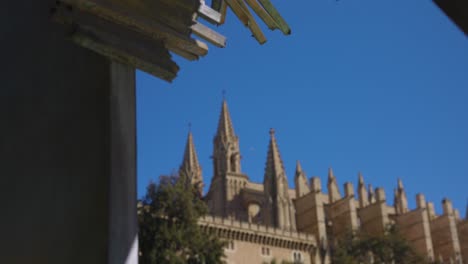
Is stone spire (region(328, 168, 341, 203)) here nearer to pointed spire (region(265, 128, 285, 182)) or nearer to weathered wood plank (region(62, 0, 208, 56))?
pointed spire (region(265, 128, 285, 182))

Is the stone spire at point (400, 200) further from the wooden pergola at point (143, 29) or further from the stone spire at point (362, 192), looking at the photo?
the wooden pergola at point (143, 29)

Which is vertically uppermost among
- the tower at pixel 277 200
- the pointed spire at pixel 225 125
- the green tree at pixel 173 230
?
the pointed spire at pixel 225 125

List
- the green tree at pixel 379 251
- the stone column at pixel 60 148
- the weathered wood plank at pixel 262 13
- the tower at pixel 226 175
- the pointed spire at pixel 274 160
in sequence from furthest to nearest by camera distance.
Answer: the tower at pixel 226 175
the pointed spire at pixel 274 160
the green tree at pixel 379 251
the weathered wood plank at pixel 262 13
the stone column at pixel 60 148

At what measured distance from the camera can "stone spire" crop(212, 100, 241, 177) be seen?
68562mm

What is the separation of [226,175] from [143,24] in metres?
65.3

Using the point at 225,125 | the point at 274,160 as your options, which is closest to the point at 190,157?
the point at 225,125

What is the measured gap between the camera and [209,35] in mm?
4375

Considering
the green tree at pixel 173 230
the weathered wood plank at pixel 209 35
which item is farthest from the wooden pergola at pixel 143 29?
the green tree at pixel 173 230

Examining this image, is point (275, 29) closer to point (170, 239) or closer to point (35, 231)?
point (35, 231)

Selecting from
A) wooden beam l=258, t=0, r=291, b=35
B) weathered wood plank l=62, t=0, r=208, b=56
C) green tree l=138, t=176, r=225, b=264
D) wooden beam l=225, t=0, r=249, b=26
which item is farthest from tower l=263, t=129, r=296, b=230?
weathered wood plank l=62, t=0, r=208, b=56

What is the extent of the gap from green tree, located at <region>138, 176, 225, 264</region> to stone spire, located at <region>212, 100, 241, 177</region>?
1102 inches

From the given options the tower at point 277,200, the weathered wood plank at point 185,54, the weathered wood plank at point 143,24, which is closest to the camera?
the weathered wood plank at point 143,24

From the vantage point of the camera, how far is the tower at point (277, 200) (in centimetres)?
6225

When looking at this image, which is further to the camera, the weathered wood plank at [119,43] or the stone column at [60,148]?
the weathered wood plank at [119,43]
